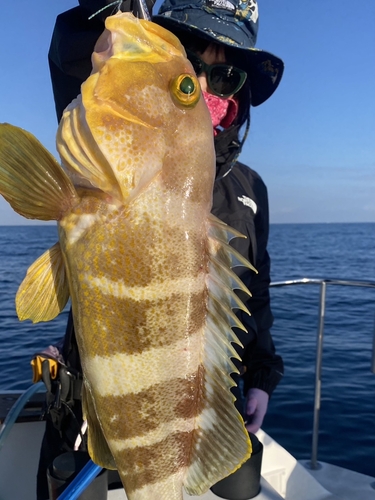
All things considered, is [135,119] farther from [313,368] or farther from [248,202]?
[313,368]

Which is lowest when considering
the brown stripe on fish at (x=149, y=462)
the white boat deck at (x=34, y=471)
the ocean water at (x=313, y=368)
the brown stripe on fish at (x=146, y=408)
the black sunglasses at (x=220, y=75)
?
the ocean water at (x=313, y=368)

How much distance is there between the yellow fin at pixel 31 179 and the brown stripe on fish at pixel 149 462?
2.33 ft

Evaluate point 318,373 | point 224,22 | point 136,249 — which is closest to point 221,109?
point 224,22

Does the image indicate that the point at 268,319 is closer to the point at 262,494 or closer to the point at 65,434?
the point at 262,494

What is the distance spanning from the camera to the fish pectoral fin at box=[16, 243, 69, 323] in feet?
3.87

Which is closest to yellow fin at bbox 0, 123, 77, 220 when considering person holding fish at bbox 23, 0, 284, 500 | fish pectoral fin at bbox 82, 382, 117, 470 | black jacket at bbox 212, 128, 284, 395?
fish pectoral fin at bbox 82, 382, 117, 470

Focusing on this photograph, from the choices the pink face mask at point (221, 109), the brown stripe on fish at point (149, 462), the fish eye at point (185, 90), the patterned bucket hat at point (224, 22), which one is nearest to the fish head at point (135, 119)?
the fish eye at point (185, 90)

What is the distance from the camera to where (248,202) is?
8.86 feet

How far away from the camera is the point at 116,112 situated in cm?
111

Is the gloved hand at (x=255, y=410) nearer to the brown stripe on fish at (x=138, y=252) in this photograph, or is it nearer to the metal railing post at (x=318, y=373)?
the metal railing post at (x=318, y=373)

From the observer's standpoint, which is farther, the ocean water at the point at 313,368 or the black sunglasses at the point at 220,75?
the ocean water at the point at 313,368

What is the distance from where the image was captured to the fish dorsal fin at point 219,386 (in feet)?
4.09

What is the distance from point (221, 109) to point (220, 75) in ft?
0.81

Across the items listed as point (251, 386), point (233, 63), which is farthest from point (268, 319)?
point (233, 63)
